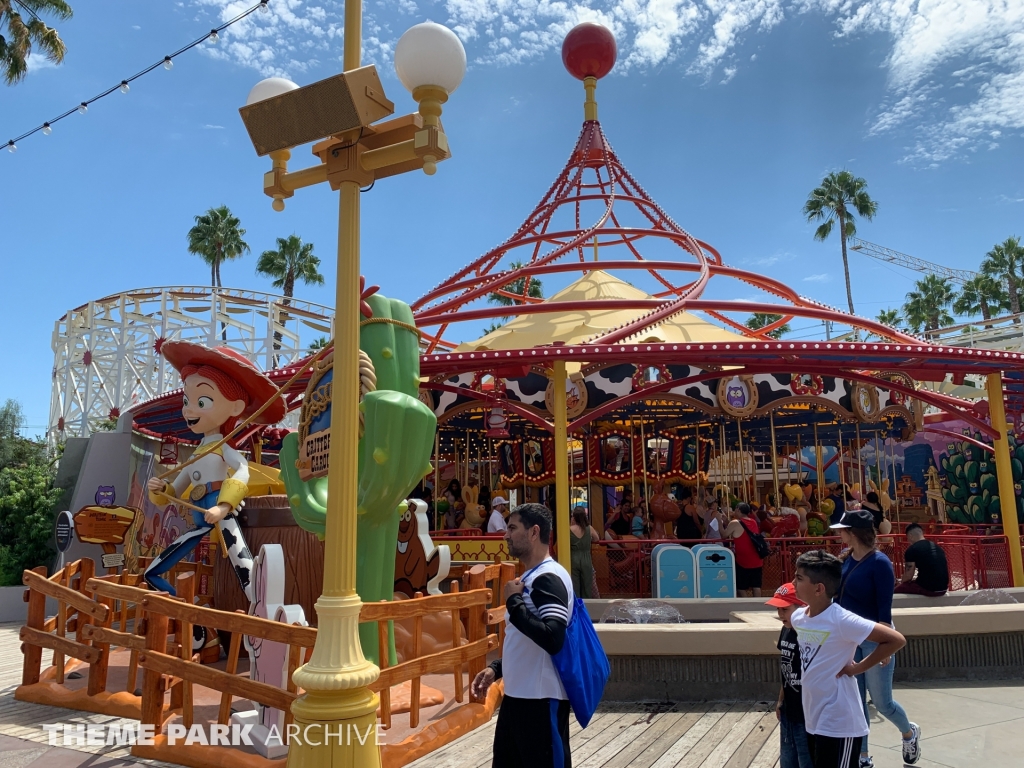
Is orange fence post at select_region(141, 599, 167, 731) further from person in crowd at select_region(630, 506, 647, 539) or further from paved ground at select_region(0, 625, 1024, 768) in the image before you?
person in crowd at select_region(630, 506, 647, 539)

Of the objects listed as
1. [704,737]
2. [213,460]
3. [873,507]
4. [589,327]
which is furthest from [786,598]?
[589,327]

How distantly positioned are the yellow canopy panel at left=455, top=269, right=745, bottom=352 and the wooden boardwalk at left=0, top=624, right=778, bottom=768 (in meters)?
6.68

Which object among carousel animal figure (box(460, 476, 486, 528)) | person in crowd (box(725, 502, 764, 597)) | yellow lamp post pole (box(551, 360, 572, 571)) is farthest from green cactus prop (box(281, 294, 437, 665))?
carousel animal figure (box(460, 476, 486, 528))

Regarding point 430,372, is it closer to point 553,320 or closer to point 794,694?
point 553,320

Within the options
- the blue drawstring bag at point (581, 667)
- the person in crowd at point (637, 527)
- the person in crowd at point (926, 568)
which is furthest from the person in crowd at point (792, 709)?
the person in crowd at point (637, 527)

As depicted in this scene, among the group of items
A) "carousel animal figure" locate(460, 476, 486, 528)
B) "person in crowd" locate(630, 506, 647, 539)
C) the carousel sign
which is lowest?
"person in crowd" locate(630, 506, 647, 539)

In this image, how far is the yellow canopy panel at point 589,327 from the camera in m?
12.3

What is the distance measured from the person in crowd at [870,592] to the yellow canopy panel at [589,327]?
24.9 ft

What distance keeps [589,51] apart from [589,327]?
19.5 feet

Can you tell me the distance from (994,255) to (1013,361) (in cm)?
3740

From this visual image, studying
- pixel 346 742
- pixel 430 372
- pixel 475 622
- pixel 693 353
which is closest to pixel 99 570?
pixel 430 372

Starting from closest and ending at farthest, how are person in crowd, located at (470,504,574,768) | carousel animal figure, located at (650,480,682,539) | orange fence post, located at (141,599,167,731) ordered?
person in crowd, located at (470,504,574,768), orange fence post, located at (141,599,167,731), carousel animal figure, located at (650,480,682,539)

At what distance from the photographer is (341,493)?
3.74m

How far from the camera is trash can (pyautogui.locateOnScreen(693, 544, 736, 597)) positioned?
9.73 m
